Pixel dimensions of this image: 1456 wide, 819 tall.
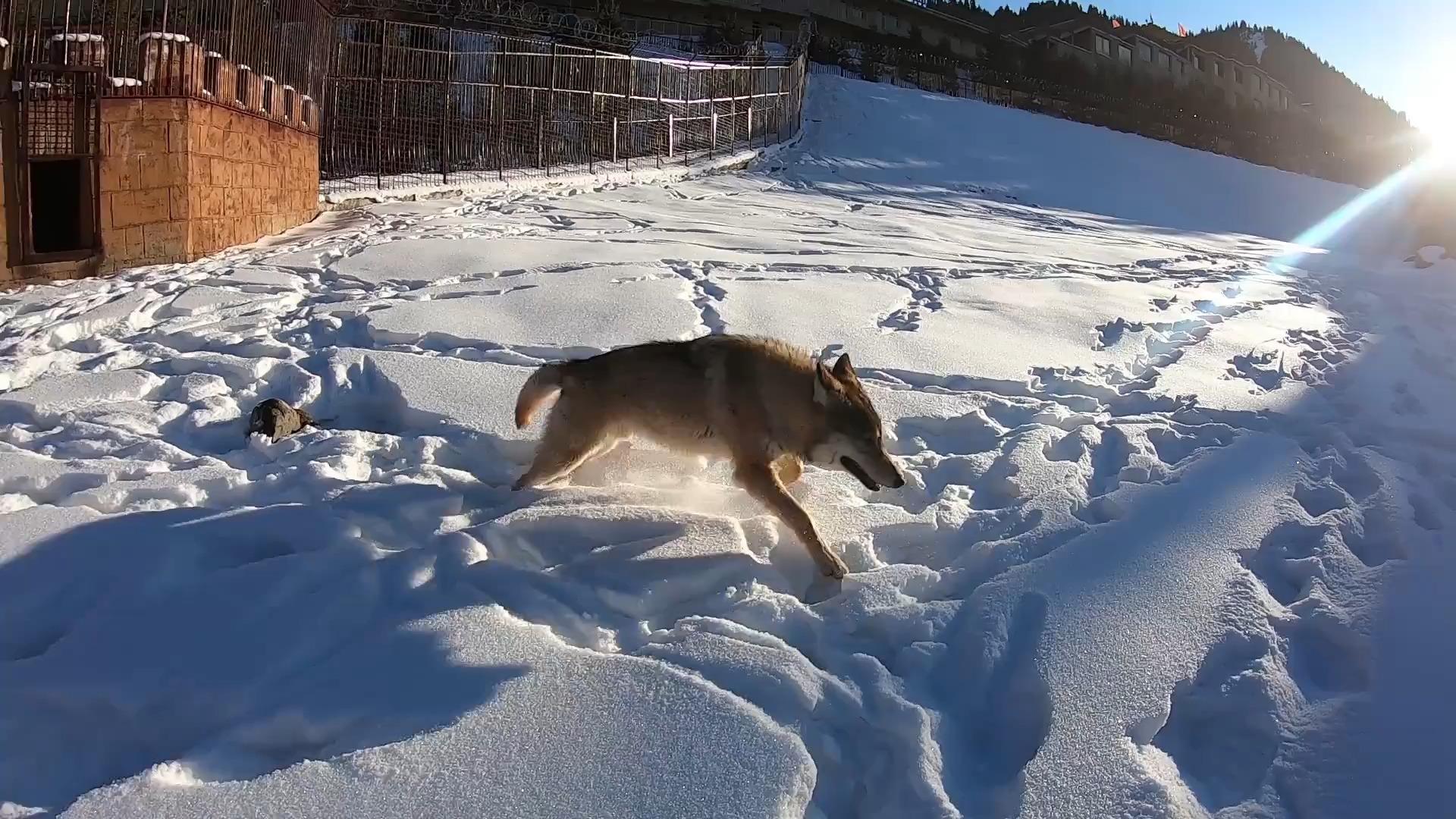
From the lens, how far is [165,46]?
9.77 meters

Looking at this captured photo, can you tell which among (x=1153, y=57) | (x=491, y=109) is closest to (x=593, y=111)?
(x=491, y=109)

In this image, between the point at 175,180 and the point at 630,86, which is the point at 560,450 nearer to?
the point at 175,180

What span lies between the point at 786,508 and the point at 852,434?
1.64ft

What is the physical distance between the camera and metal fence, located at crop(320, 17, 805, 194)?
644 inches

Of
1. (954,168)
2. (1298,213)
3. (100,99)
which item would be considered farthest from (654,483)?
(1298,213)

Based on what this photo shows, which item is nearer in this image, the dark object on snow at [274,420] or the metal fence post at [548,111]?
the dark object on snow at [274,420]

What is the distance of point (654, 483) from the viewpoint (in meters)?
4.94

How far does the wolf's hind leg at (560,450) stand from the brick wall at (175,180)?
770 centimetres

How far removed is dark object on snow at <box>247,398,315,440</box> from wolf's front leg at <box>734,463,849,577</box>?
107 inches

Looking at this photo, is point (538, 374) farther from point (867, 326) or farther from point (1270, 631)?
point (867, 326)

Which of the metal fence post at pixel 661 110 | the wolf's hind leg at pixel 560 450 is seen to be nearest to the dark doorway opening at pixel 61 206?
the wolf's hind leg at pixel 560 450

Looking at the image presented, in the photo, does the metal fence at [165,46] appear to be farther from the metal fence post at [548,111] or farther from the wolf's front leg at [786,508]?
the wolf's front leg at [786,508]

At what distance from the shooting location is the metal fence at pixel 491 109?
16359 millimetres

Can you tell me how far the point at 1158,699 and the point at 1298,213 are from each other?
28.6 meters
